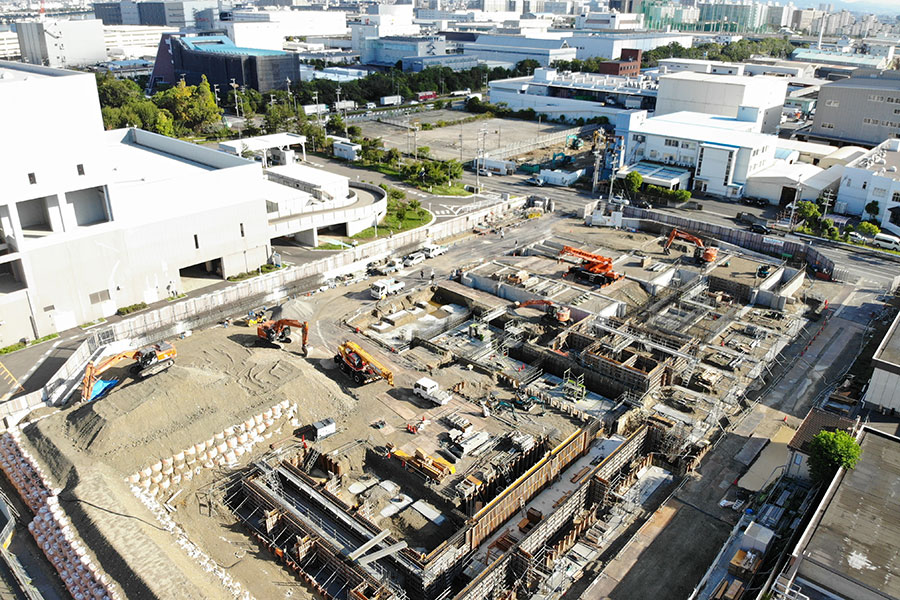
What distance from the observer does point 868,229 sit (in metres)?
55.9

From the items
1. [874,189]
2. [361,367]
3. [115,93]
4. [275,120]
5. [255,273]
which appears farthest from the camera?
[115,93]

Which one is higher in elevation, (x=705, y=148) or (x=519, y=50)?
(x=519, y=50)

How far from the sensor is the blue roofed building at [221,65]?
366 ft

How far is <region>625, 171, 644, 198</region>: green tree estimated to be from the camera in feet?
219

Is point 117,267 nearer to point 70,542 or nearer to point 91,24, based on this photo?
point 70,542

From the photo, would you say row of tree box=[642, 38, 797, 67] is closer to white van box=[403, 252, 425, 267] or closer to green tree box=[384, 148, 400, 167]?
green tree box=[384, 148, 400, 167]

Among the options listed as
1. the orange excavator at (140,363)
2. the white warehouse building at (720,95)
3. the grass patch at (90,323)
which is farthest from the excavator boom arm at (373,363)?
the white warehouse building at (720,95)

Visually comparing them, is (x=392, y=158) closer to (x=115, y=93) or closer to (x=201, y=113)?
(x=201, y=113)

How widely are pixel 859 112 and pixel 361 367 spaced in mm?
82570

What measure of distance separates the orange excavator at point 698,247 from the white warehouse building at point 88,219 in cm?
3185

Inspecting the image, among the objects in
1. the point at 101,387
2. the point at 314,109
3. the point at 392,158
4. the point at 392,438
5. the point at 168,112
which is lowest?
the point at 392,438

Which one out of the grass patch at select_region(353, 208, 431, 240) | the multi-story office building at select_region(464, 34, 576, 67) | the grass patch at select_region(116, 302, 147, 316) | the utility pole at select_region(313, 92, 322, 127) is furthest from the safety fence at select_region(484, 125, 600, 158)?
the multi-story office building at select_region(464, 34, 576, 67)

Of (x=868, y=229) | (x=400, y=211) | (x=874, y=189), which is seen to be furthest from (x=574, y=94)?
(x=400, y=211)

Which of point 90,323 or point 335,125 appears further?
point 335,125
